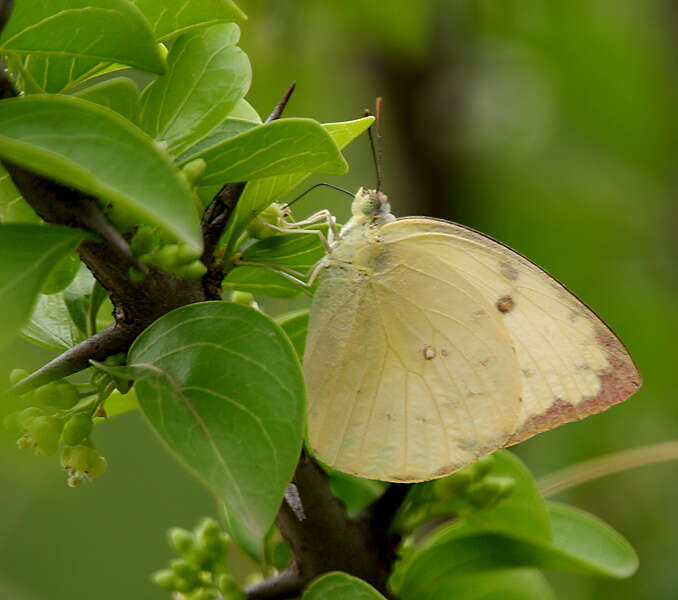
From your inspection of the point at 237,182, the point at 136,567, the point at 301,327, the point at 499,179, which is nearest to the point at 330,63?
the point at 499,179

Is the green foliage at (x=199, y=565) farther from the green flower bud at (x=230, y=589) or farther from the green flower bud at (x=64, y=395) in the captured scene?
the green flower bud at (x=64, y=395)

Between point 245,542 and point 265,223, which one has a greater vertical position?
point 265,223

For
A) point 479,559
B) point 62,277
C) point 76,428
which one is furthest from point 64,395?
point 479,559

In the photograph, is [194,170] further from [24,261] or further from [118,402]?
[118,402]

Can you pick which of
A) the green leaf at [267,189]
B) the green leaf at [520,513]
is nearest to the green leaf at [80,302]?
the green leaf at [267,189]

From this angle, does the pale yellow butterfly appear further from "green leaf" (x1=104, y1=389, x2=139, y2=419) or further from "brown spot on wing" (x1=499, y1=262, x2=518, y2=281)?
"green leaf" (x1=104, y1=389, x2=139, y2=419)

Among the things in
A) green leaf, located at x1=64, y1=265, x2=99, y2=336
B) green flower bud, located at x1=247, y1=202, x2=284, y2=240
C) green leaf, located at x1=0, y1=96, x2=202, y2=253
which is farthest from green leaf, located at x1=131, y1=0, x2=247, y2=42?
green leaf, located at x1=64, y1=265, x2=99, y2=336

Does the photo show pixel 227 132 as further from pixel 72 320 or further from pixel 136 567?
pixel 136 567
